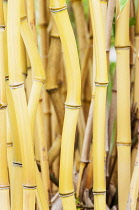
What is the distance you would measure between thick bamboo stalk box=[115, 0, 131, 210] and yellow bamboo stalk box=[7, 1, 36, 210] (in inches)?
6.9

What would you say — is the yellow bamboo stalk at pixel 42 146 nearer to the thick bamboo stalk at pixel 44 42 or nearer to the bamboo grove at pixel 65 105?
the bamboo grove at pixel 65 105

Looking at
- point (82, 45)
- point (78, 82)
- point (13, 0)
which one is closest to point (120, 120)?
point (78, 82)

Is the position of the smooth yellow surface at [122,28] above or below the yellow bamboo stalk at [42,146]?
above

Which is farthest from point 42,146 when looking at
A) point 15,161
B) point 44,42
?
point 44,42

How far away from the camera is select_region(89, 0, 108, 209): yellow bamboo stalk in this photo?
459 millimetres

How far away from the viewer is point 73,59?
0.46 metres

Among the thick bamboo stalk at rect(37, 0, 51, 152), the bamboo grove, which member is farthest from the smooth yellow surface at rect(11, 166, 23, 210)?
the thick bamboo stalk at rect(37, 0, 51, 152)

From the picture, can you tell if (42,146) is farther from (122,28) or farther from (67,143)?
(122,28)

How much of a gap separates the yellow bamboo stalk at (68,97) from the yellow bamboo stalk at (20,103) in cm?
5

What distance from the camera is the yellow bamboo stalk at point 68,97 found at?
44 cm

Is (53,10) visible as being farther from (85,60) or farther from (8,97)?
(85,60)

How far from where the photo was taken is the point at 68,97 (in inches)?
19.2

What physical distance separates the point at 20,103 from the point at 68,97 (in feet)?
0.23

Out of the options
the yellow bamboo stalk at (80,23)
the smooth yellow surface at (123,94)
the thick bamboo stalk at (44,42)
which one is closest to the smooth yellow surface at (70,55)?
the smooth yellow surface at (123,94)
